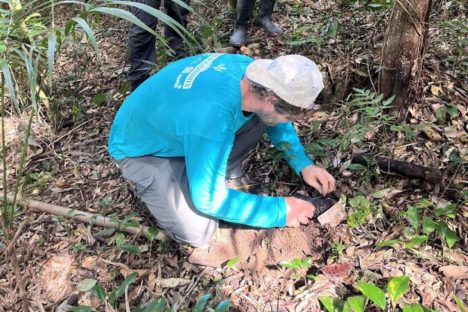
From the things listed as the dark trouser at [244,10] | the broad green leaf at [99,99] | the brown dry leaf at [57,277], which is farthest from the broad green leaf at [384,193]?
the broad green leaf at [99,99]

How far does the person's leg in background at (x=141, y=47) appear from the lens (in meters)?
3.24

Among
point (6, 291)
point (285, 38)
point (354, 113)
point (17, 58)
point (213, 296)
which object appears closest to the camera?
point (17, 58)

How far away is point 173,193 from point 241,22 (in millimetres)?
2019

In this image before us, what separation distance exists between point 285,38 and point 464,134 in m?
1.79

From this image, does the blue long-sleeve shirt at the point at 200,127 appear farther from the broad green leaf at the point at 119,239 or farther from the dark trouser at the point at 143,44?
the dark trouser at the point at 143,44

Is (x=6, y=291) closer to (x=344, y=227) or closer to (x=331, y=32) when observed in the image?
(x=344, y=227)

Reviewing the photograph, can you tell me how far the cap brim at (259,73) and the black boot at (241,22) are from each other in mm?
1845

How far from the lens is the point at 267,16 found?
3.88 m

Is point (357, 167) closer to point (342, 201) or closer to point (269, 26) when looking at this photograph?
point (342, 201)

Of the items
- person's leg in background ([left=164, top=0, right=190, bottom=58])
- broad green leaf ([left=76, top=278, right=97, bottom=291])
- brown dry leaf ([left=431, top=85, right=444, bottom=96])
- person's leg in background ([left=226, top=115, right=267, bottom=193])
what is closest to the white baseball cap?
person's leg in background ([left=226, top=115, right=267, bottom=193])

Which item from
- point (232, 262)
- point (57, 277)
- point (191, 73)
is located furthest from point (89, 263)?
point (191, 73)

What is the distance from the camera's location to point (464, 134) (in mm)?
2551

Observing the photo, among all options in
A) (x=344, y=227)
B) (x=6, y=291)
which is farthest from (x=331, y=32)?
(x=6, y=291)

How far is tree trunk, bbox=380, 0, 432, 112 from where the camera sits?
2.28m
